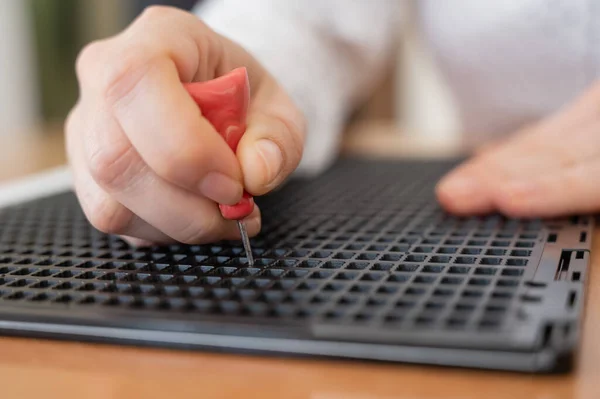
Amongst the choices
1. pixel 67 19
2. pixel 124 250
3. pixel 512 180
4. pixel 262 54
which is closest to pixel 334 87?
pixel 262 54

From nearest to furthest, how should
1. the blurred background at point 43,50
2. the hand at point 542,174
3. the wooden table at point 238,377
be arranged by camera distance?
the wooden table at point 238,377 < the hand at point 542,174 < the blurred background at point 43,50

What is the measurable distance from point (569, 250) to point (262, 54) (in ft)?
1.39

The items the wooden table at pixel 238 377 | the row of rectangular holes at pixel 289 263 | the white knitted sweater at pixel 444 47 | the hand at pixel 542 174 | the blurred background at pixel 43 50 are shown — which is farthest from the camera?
the blurred background at pixel 43 50

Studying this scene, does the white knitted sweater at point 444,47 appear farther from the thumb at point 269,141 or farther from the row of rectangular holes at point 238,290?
the row of rectangular holes at point 238,290

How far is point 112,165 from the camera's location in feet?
1.12

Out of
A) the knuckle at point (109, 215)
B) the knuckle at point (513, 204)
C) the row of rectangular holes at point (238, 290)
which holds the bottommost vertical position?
the knuckle at point (513, 204)

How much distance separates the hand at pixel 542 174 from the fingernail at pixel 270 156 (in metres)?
0.17

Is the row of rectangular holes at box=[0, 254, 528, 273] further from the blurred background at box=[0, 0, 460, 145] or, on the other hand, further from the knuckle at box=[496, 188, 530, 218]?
the blurred background at box=[0, 0, 460, 145]

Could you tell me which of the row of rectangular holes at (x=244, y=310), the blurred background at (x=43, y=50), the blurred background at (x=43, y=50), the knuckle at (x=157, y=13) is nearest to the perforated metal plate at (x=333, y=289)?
the row of rectangular holes at (x=244, y=310)

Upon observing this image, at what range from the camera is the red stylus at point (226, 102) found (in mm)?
332

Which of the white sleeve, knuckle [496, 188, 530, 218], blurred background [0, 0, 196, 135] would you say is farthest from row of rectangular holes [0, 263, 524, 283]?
blurred background [0, 0, 196, 135]

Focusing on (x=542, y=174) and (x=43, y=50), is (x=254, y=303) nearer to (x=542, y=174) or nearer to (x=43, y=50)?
(x=542, y=174)

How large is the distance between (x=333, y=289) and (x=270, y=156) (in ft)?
0.28

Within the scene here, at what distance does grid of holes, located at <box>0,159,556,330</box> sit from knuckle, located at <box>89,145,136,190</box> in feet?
0.14
